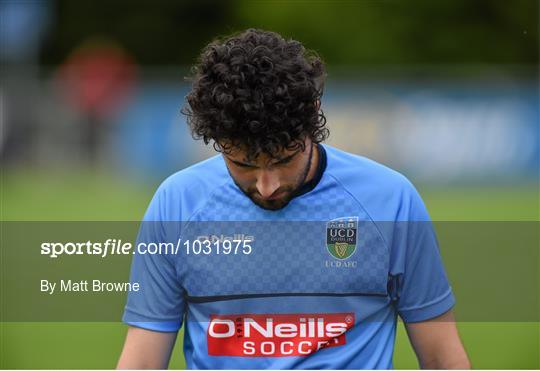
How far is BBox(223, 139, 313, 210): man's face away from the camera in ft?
10.6

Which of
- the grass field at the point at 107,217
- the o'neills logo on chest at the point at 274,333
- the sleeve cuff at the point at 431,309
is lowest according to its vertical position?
the grass field at the point at 107,217

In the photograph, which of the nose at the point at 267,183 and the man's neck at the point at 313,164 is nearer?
the nose at the point at 267,183

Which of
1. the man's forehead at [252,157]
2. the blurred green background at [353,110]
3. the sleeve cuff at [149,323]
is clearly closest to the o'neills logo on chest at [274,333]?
the sleeve cuff at [149,323]

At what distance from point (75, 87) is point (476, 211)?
10896 millimetres

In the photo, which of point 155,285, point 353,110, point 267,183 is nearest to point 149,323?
point 155,285

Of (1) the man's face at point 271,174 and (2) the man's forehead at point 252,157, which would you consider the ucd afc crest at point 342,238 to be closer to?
(1) the man's face at point 271,174

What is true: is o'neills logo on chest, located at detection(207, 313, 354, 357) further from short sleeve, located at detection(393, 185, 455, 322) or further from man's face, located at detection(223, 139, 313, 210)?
man's face, located at detection(223, 139, 313, 210)

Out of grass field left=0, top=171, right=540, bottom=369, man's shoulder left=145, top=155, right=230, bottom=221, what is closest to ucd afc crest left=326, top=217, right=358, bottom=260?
man's shoulder left=145, top=155, right=230, bottom=221

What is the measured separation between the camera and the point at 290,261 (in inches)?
132

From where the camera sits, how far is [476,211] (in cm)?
1404

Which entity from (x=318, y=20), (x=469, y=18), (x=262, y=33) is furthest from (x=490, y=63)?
(x=262, y=33)

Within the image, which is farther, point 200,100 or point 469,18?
point 469,18

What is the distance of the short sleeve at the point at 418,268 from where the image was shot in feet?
10.7

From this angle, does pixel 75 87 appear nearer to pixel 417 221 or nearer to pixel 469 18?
pixel 469 18
